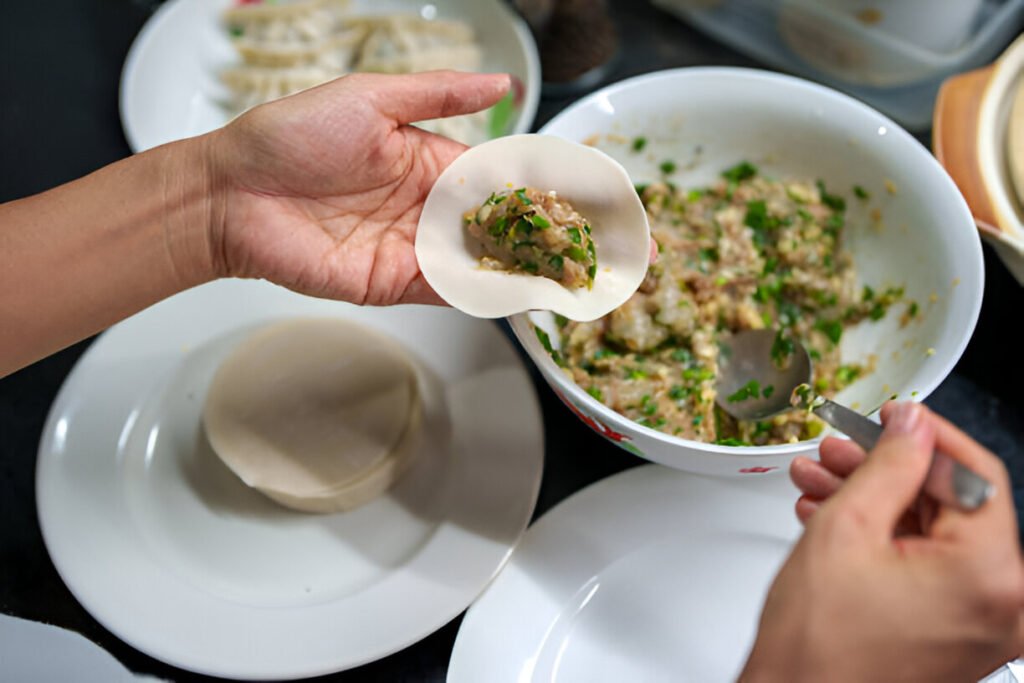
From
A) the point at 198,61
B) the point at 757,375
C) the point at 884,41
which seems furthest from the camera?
the point at 198,61

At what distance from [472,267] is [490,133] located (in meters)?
0.87

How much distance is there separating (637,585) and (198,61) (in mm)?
1964

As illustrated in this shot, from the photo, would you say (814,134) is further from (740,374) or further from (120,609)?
(120,609)

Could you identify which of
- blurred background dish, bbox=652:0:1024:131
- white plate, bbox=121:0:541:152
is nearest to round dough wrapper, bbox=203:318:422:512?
white plate, bbox=121:0:541:152

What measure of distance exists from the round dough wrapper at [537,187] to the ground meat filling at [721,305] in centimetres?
20

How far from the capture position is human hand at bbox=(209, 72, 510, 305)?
1.44 m

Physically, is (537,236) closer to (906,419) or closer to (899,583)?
(906,419)

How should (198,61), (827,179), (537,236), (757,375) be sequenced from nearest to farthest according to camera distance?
1. (537,236)
2. (757,375)
3. (827,179)
4. (198,61)

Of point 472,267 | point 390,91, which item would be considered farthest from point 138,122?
point 472,267

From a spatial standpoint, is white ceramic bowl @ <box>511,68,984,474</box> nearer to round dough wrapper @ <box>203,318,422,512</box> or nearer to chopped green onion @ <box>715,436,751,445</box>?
chopped green onion @ <box>715,436,751,445</box>

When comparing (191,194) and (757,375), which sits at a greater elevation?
(191,194)

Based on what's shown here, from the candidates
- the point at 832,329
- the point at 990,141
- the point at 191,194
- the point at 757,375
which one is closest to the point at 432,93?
the point at 191,194

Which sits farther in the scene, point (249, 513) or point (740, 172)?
point (740, 172)

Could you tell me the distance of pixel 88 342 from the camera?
1927mm
